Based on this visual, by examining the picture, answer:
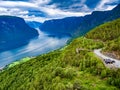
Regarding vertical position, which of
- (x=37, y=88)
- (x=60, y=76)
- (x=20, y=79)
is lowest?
(x=20, y=79)

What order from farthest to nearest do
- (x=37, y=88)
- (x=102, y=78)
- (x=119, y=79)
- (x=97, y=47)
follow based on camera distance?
1. (x=97, y=47)
2. (x=37, y=88)
3. (x=102, y=78)
4. (x=119, y=79)

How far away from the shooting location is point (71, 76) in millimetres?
108625

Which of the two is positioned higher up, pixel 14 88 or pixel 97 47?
pixel 97 47

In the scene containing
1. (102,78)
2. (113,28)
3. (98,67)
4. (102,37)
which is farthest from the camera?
(113,28)

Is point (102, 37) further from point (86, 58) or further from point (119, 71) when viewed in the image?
point (119, 71)

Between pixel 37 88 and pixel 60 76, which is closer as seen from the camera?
pixel 60 76

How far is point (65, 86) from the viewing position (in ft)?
325

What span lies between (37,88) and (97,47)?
1788 inches

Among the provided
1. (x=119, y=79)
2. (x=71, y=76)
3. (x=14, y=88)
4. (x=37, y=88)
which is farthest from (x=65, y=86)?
(x=14, y=88)

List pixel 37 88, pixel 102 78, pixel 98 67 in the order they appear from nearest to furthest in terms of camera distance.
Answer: pixel 102 78, pixel 98 67, pixel 37 88

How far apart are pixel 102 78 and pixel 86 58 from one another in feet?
86.2

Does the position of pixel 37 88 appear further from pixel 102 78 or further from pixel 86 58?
pixel 102 78

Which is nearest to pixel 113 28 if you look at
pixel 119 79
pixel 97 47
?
pixel 97 47

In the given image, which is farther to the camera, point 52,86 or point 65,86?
point 52,86
